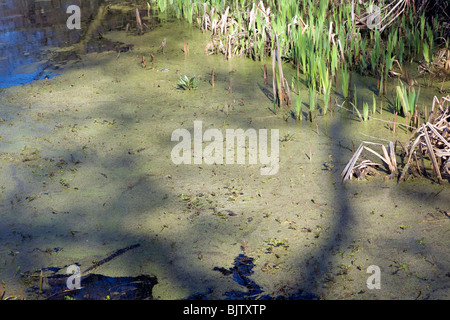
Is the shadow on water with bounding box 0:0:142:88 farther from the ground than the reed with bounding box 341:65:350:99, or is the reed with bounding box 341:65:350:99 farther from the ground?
the shadow on water with bounding box 0:0:142:88

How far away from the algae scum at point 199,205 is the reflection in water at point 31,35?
389 millimetres

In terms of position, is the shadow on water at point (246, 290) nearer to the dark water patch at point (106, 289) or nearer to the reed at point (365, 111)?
the dark water patch at point (106, 289)

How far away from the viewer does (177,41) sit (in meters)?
4.12

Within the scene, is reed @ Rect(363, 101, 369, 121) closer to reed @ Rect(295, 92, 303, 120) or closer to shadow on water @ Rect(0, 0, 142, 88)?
reed @ Rect(295, 92, 303, 120)

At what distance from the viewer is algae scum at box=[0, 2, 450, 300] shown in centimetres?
160

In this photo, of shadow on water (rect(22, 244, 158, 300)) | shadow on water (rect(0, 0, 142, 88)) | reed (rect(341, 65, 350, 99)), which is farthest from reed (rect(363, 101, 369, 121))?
shadow on water (rect(0, 0, 142, 88))

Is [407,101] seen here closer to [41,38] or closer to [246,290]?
[246,290]

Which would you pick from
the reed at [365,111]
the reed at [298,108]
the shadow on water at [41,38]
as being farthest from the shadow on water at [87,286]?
the shadow on water at [41,38]

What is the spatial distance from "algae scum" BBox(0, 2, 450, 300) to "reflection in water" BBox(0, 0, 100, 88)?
389 millimetres

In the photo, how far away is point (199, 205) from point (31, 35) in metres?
3.11

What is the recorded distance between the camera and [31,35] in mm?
4250

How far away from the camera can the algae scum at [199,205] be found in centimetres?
160

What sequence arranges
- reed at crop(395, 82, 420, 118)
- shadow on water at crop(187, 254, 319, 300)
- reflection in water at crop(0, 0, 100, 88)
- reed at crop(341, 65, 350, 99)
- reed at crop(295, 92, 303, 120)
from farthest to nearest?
1. reflection in water at crop(0, 0, 100, 88)
2. reed at crop(341, 65, 350, 99)
3. reed at crop(295, 92, 303, 120)
4. reed at crop(395, 82, 420, 118)
5. shadow on water at crop(187, 254, 319, 300)

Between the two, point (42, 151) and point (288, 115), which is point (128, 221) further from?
point (288, 115)
